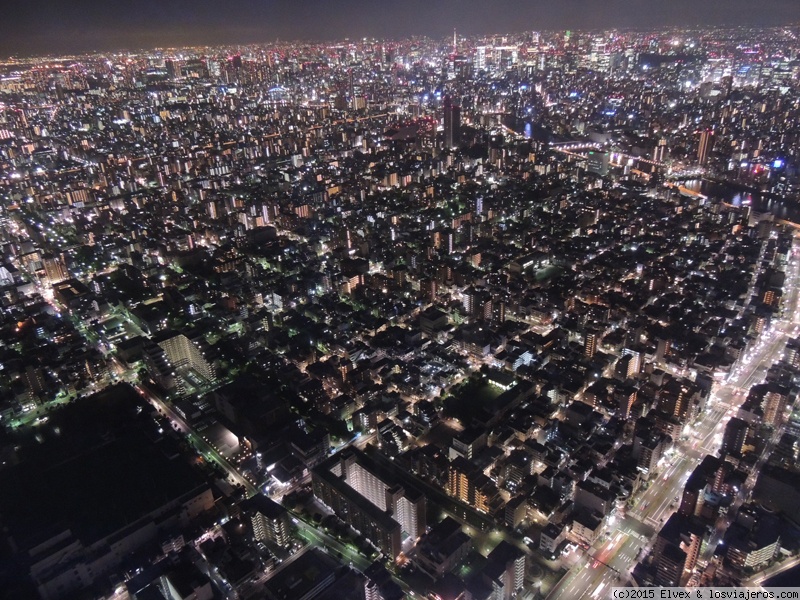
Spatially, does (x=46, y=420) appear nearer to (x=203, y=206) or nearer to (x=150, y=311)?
(x=150, y=311)

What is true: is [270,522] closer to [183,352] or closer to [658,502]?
[183,352]

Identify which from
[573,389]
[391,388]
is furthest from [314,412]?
[573,389]

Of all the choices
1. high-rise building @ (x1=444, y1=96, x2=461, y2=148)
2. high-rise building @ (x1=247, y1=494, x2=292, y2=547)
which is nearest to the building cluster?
high-rise building @ (x1=247, y1=494, x2=292, y2=547)

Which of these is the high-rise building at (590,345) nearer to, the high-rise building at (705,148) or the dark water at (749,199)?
the dark water at (749,199)

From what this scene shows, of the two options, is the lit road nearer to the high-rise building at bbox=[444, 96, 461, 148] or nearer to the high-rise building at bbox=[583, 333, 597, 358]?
the high-rise building at bbox=[583, 333, 597, 358]

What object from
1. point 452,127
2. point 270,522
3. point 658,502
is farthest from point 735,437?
point 452,127

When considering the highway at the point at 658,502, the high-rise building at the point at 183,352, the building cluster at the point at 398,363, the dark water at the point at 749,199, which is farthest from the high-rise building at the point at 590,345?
the dark water at the point at 749,199
